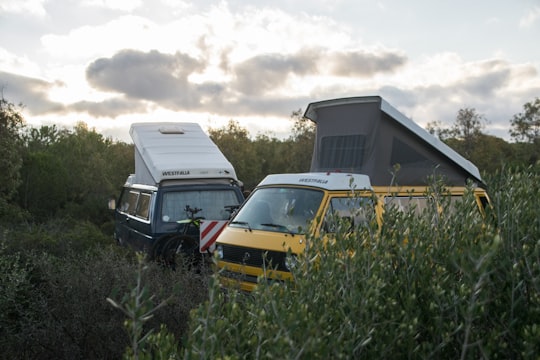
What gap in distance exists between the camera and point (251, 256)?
7.03 metres

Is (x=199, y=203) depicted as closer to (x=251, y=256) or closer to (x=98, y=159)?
(x=251, y=256)

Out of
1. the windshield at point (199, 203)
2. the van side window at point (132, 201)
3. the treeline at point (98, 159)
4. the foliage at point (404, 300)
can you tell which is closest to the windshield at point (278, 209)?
the windshield at point (199, 203)

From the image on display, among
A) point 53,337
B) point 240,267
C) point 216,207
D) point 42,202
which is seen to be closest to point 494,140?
point 42,202

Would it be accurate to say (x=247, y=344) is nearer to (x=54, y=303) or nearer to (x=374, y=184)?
(x=54, y=303)

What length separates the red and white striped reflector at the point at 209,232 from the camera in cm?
925

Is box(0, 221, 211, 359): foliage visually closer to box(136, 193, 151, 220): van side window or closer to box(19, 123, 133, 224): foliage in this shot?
box(136, 193, 151, 220): van side window

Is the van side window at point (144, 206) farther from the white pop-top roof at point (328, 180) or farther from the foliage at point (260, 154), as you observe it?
the foliage at point (260, 154)

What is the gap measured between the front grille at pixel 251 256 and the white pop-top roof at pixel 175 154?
3.14m

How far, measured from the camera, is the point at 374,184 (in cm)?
843

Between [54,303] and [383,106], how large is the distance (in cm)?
514

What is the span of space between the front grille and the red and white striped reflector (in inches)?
68.2

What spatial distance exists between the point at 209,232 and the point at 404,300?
660 cm

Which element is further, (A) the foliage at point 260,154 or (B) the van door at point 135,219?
(A) the foliage at point 260,154

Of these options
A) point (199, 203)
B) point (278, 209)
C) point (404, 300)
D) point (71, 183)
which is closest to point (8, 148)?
point (71, 183)
